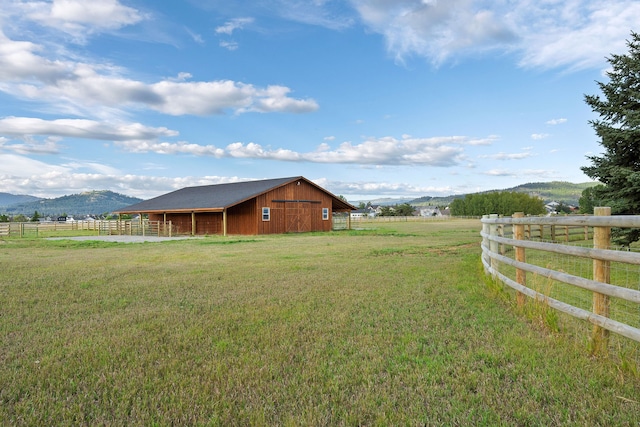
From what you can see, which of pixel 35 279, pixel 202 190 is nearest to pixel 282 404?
pixel 35 279

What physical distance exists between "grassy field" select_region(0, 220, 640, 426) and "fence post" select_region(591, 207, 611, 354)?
0.20m

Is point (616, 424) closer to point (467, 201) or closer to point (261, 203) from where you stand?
point (261, 203)

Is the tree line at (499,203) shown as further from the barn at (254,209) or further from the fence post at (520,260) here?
the fence post at (520,260)

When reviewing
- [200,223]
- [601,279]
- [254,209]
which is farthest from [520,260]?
[200,223]

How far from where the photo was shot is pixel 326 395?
369 cm

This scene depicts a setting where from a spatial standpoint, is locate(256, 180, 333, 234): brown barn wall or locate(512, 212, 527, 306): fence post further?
locate(256, 180, 333, 234): brown barn wall

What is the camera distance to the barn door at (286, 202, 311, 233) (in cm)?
3581

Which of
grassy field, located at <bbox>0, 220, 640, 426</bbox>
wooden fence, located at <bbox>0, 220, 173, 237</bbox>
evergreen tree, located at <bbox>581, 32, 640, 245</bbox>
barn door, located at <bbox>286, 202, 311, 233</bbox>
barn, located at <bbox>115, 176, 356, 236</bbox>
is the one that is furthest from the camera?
barn door, located at <bbox>286, 202, 311, 233</bbox>

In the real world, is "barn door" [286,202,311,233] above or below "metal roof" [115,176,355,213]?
below

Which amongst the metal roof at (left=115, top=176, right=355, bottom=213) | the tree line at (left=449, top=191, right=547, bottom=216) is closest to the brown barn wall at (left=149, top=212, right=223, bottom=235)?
the metal roof at (left=115, top=176, right=355, bottom=213)

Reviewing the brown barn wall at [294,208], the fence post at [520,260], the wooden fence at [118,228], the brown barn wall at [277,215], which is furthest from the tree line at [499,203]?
the fence post at [520,260]

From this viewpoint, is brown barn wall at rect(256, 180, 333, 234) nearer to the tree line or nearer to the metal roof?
the metal roof

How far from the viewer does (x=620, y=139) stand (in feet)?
40.4

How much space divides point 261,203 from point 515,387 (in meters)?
30.6
